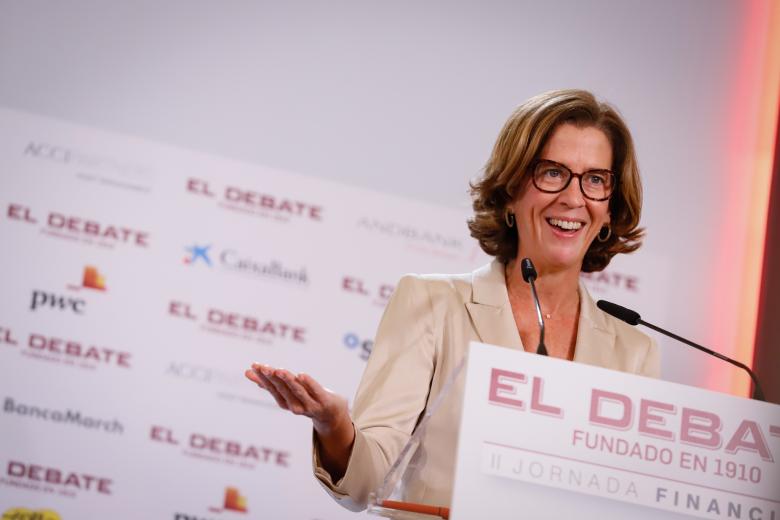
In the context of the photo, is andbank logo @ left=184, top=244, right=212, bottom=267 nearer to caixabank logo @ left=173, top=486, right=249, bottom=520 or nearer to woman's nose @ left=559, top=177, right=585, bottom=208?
caixabank logo @ left=173, top=486, right=249, bottom=520

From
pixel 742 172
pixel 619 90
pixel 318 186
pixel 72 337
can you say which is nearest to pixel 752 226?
pixel 742 172

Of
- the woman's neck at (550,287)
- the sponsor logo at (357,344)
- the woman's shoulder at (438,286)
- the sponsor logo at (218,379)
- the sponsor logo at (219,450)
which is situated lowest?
the sponsor logo at (219,450)

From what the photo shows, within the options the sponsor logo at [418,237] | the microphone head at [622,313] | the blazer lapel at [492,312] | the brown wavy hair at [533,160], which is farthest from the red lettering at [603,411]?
the sponsor logo at [418,237]

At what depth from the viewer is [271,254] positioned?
432 cm

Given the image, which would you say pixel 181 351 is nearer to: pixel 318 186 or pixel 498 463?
pixel 318 186

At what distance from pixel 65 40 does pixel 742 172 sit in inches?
142

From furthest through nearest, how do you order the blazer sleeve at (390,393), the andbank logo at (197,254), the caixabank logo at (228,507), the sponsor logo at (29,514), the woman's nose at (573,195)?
1. the andbank logo at (197,254)
2. the caixabank logo at (228,507)
3. the sponsor logo at (29,514)
4. the woman's nose at (573,195)
5. the blazer sleeve at (390,393)

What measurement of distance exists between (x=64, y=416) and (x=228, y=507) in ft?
2.83

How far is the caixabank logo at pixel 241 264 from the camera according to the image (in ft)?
14.0

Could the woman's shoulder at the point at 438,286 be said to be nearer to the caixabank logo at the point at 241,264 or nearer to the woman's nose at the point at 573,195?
the woman's nose at the point at 573,195

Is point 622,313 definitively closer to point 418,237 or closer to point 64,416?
point 418,237

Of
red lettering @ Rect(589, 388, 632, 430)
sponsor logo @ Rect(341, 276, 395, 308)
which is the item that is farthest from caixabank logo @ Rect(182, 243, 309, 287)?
red lettering @ Rect(589, 388, 632, 430)

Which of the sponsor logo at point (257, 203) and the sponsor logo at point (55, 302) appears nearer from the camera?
the sponsor logo at point (55, 302)

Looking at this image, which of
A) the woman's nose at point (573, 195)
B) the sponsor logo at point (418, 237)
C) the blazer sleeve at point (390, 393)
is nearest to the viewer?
the blazer sleeve at point (390, 393)
